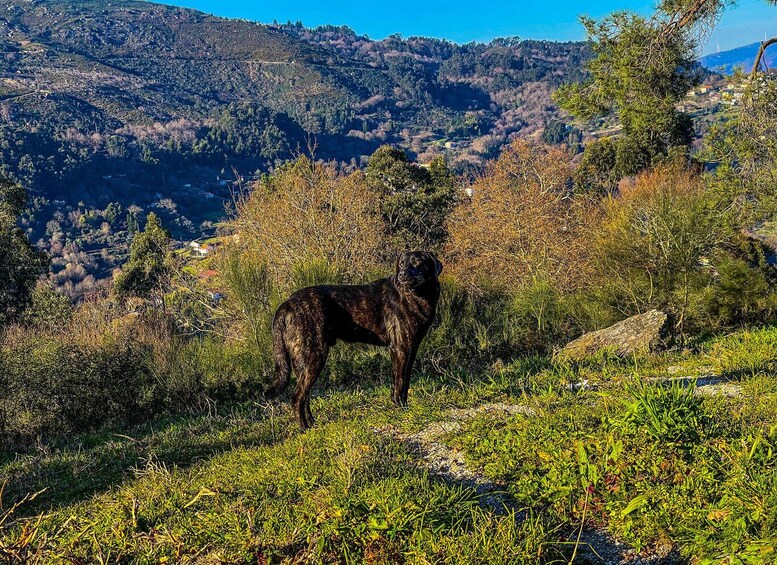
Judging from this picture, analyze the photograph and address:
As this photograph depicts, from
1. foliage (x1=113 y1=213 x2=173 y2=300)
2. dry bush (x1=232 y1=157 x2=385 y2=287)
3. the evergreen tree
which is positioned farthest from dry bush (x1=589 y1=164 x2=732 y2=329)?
foliage (x1=113 y1=213 x2=173 y2=300)

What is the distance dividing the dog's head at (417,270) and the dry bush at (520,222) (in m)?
17.6

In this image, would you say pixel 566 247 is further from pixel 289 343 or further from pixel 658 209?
pixel 289 343

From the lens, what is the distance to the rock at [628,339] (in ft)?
26.2

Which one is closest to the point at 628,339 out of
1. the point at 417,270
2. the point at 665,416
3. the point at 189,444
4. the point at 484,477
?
the point at 417,270

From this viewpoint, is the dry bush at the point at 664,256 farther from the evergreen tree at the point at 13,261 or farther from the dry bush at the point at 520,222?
the evergreen tree at the point at 13,261

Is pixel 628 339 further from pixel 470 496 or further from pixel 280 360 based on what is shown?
pixel 470 496

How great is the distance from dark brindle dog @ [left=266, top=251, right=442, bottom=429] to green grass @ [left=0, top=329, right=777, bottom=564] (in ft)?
3.12

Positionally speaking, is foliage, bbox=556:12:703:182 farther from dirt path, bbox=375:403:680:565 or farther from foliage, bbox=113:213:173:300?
foliage, bbox=113:213:173:300

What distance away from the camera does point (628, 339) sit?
8359 mm

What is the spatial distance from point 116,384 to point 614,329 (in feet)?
31.1

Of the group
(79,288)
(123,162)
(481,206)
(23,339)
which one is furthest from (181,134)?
(23,339)

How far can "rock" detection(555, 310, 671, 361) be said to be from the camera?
7988 mm

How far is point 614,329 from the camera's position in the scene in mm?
8906

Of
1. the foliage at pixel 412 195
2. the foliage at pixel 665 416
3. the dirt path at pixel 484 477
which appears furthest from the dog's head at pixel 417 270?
the foliage at pixel 412 195
